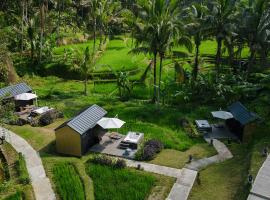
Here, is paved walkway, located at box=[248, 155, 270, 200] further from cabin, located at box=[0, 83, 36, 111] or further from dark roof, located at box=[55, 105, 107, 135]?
cabin, located at box=[0, 83, 36, 111]

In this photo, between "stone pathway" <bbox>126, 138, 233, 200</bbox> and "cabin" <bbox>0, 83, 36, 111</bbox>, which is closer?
"stone pathway" <bbox>126, 138, 233, 200</bbox>

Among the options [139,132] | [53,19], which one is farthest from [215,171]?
[53,19]

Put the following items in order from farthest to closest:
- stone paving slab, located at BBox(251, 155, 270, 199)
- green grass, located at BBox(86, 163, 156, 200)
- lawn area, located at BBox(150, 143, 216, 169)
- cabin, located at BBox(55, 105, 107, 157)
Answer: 1. cabin, located at BBox(55, 105, 107, 157)
2. lawn area, located at BBox(150, 143, 216, 169)
3. green grass, located at BBox(86, 163, 156, 200)
4. stone paving slab, located at BBox(251, 155, 270, 199)

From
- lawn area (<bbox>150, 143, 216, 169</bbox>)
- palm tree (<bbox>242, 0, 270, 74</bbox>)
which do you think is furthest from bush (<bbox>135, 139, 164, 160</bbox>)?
palm tree (<bbox>242, 0, 270, 74</bbox>)

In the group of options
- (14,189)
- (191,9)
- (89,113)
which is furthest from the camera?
(191,9)

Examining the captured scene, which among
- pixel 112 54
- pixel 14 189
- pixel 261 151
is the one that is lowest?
pixel 14 189

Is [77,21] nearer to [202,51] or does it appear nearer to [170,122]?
[202,51]

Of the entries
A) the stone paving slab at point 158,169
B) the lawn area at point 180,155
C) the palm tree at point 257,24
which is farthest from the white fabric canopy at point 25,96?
the palm tree at point 257,24
